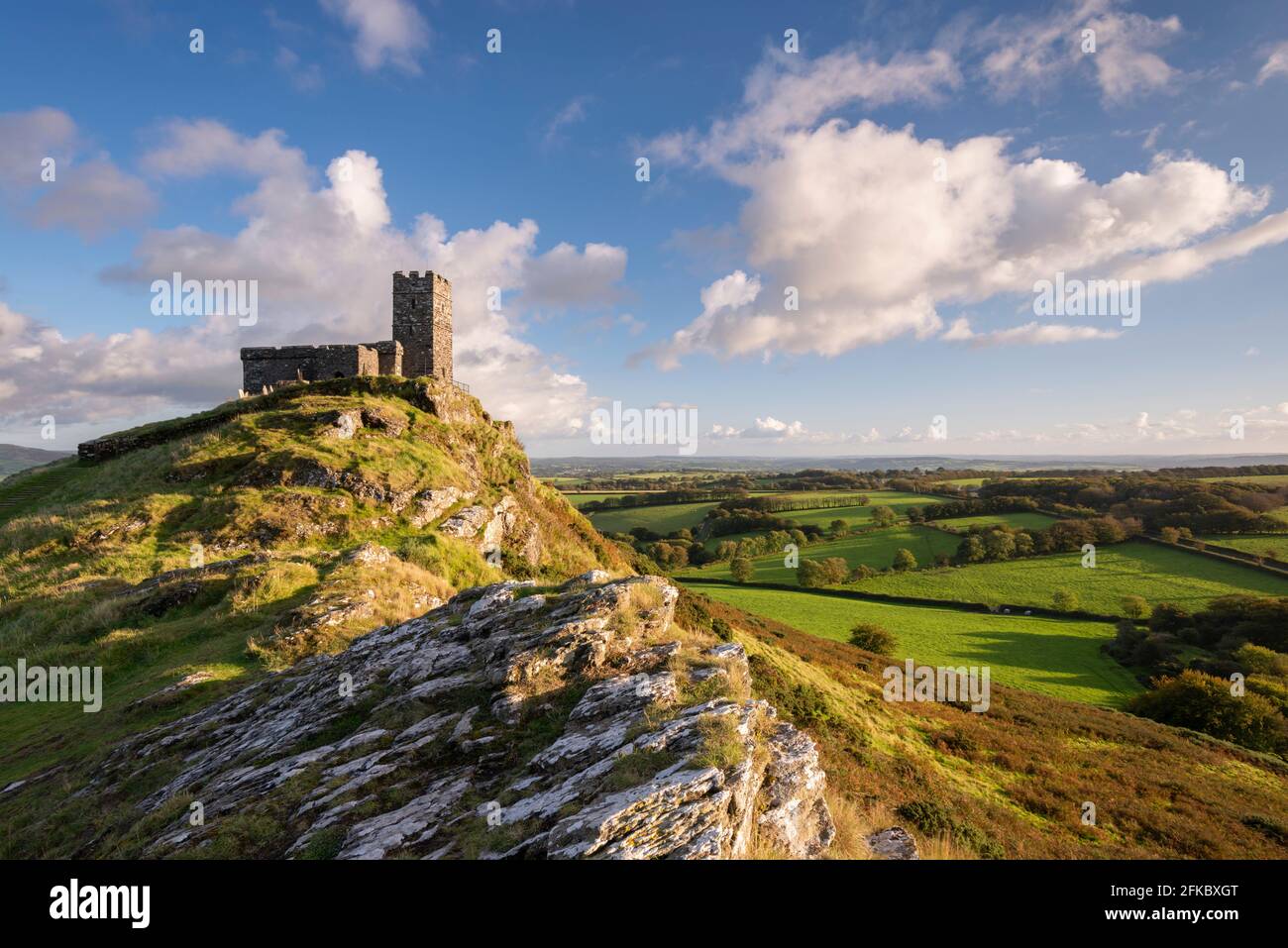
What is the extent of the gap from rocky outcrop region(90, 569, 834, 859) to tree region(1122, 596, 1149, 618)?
255 ft

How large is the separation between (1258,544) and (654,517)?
338 ft

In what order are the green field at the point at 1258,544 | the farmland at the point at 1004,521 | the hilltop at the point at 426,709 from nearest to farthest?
the hilltop at the point at 426,709, the green field at the point at 1258,544, the farmland at the point at 1004,521

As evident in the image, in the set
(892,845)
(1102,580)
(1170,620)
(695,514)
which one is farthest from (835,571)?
(892,845)

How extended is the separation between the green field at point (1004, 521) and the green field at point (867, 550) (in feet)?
24.1

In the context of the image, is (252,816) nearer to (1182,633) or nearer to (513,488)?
(513,488)

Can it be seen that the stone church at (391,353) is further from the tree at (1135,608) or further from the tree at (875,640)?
the tree at (1135,608)

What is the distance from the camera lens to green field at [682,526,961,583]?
84.8 meters

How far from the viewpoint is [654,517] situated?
126m

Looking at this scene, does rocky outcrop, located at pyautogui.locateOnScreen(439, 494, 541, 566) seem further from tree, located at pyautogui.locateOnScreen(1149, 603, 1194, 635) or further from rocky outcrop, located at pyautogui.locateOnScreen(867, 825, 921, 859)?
tree, located at pyautogui.locateOnScreen(1149, 603, 1194, 635)

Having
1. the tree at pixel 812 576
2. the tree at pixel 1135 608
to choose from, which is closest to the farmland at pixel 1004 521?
the tree at pixel 1135 608

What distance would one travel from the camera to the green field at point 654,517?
382ft

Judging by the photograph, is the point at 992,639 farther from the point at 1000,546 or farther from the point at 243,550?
the point at 243,550
